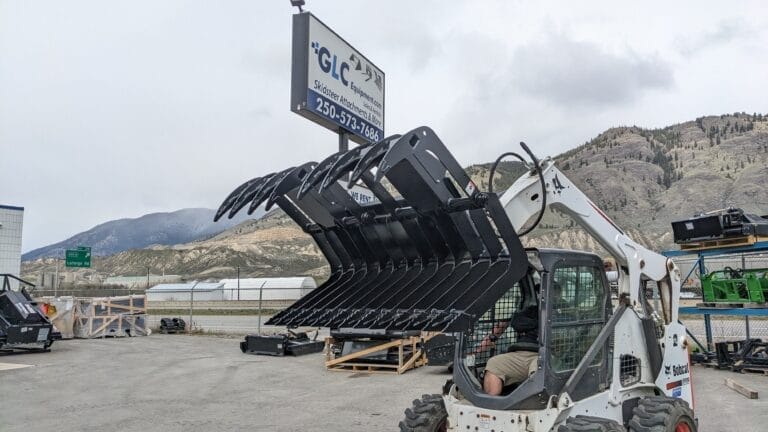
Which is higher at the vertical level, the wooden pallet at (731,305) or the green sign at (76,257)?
the green sign at (76,257)

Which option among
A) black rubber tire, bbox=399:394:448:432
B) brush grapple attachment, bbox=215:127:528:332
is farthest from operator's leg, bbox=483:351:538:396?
brush grapple attachment, bbox=215:127:528:332

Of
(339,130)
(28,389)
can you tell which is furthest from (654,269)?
(28,389)

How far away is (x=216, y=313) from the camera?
42.2 m

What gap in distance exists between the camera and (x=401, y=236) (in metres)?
5.53

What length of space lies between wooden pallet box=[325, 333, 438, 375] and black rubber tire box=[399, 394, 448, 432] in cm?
781

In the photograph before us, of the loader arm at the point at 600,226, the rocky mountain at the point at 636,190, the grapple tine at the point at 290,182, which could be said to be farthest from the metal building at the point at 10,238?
the rocky mountain at the point at 636,190

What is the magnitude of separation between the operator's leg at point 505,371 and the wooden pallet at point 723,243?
9.84 m

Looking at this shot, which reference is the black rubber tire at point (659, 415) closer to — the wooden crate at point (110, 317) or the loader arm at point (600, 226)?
the loader arm at point (600, 226)

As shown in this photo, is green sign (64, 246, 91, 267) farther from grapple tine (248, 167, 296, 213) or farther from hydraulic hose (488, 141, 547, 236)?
hydraulic hose (488, 141, 547, 236)

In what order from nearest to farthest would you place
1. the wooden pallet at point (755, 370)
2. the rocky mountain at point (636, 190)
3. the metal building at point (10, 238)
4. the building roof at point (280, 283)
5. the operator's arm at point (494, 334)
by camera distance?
the operator's arm at point (494, 334)
the wooden pallet at point (755, 370)
the metal building at point (10, 238)
the building roof at point (280, 283)
the rocky mountain at point (636, 190)

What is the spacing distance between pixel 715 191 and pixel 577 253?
94084mm

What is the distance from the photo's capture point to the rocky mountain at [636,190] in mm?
84625

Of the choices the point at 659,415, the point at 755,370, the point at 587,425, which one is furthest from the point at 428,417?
the point at 755,370

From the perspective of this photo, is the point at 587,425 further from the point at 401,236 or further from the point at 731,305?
the point at 731,305
